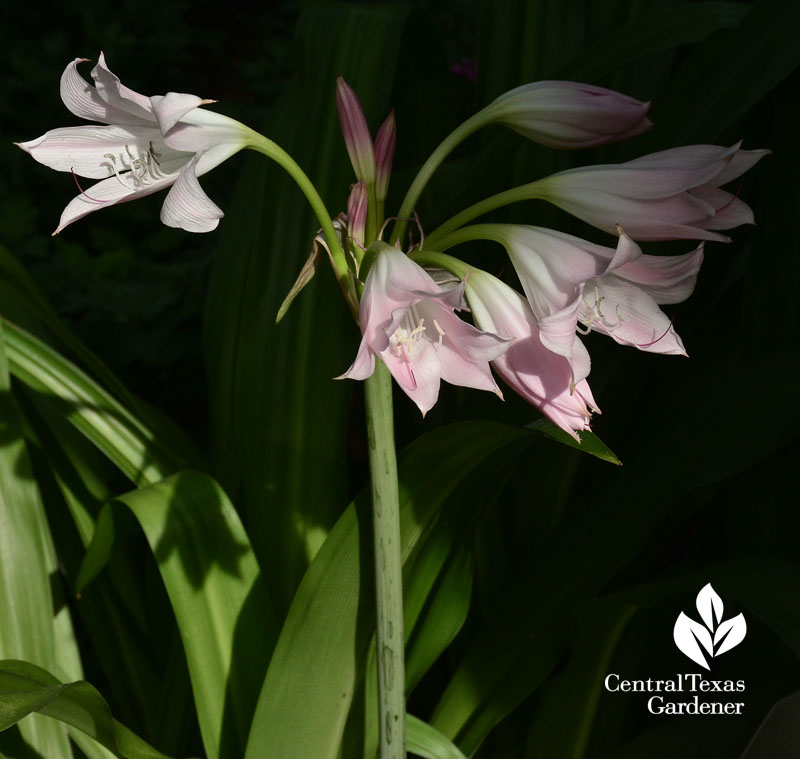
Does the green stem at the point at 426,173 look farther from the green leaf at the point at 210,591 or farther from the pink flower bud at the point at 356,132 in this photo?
the green leaf at the point at 210,591

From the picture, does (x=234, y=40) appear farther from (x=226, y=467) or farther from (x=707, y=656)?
(x=707, y=656)

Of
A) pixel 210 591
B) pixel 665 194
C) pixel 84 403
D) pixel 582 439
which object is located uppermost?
pixel 665 194

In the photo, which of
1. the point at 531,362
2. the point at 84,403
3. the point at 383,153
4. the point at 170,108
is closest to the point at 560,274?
the point at 531,362

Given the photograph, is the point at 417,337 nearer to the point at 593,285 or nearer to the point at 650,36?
the point at 593,285

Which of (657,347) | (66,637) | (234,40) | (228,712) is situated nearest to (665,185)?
(657,347)

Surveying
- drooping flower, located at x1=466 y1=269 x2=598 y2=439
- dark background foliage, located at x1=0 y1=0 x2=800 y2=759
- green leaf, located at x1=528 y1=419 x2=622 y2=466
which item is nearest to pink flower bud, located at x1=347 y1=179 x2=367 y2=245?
drooping flower, located at x1=466 y1=269 x2=598 y2=439

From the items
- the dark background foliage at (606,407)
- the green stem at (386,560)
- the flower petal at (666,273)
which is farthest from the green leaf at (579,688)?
the flower petal at (666,273)
